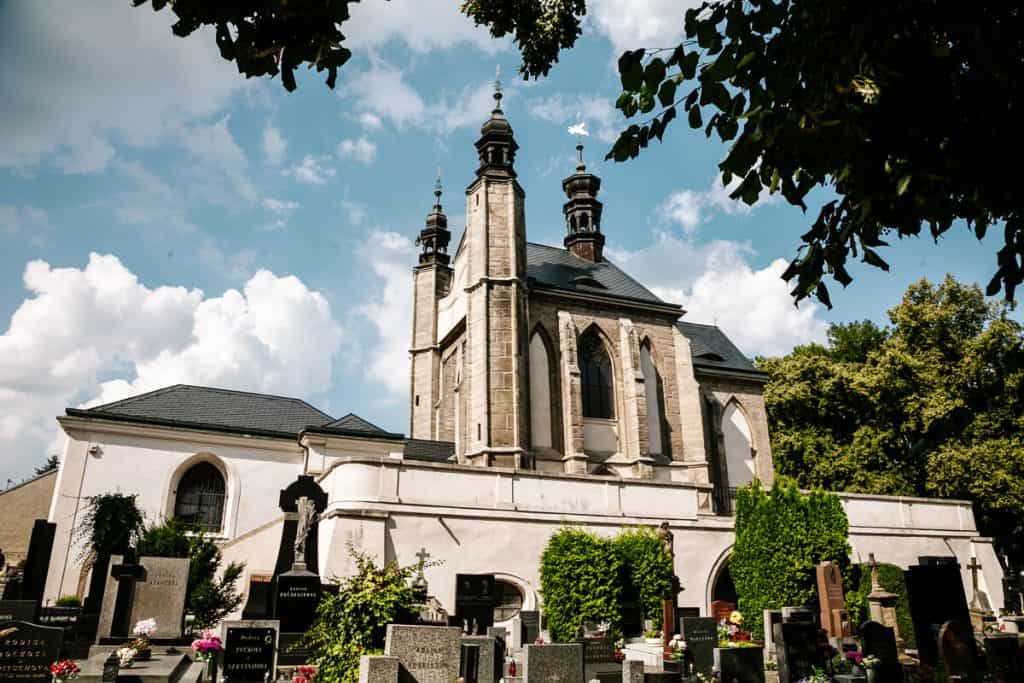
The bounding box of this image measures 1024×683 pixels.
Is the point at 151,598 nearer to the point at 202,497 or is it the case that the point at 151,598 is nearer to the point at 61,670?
the point at 61,670

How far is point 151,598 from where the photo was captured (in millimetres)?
13930

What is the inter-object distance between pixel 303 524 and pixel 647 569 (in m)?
9.48

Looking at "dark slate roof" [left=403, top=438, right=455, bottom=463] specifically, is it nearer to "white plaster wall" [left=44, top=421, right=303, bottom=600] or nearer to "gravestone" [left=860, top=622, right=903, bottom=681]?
"white plaster wall" [left=44, top=421, right=303, bottom=600]

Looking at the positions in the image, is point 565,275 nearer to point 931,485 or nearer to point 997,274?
point 931,485

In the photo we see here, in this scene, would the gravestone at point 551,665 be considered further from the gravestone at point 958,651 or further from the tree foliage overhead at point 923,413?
the tree foliage overhead at point 923,413

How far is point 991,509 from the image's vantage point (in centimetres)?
2753

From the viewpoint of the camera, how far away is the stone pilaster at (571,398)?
80.9ft

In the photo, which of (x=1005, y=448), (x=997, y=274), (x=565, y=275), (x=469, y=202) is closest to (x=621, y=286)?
(x=565, y=275)

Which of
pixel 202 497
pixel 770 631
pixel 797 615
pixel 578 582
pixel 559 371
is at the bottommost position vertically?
pixel 770 631

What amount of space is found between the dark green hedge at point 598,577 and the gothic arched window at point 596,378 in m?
8.29

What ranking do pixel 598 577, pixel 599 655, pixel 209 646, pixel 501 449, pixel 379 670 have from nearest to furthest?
pixel 379 670 → pixel 209 646 → pixel 599 655 → pixel 598 577 → pixel 501 449

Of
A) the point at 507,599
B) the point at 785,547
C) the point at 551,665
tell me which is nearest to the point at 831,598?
the point at 785,547

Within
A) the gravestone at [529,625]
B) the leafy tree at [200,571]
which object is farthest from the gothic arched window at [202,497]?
the gravestone at [529,625]

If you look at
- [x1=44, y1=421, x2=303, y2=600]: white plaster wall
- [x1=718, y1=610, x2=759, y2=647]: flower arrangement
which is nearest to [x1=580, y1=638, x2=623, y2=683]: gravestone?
[x1=718, y1=610, x2=759, y2=647]: flower arrangement
